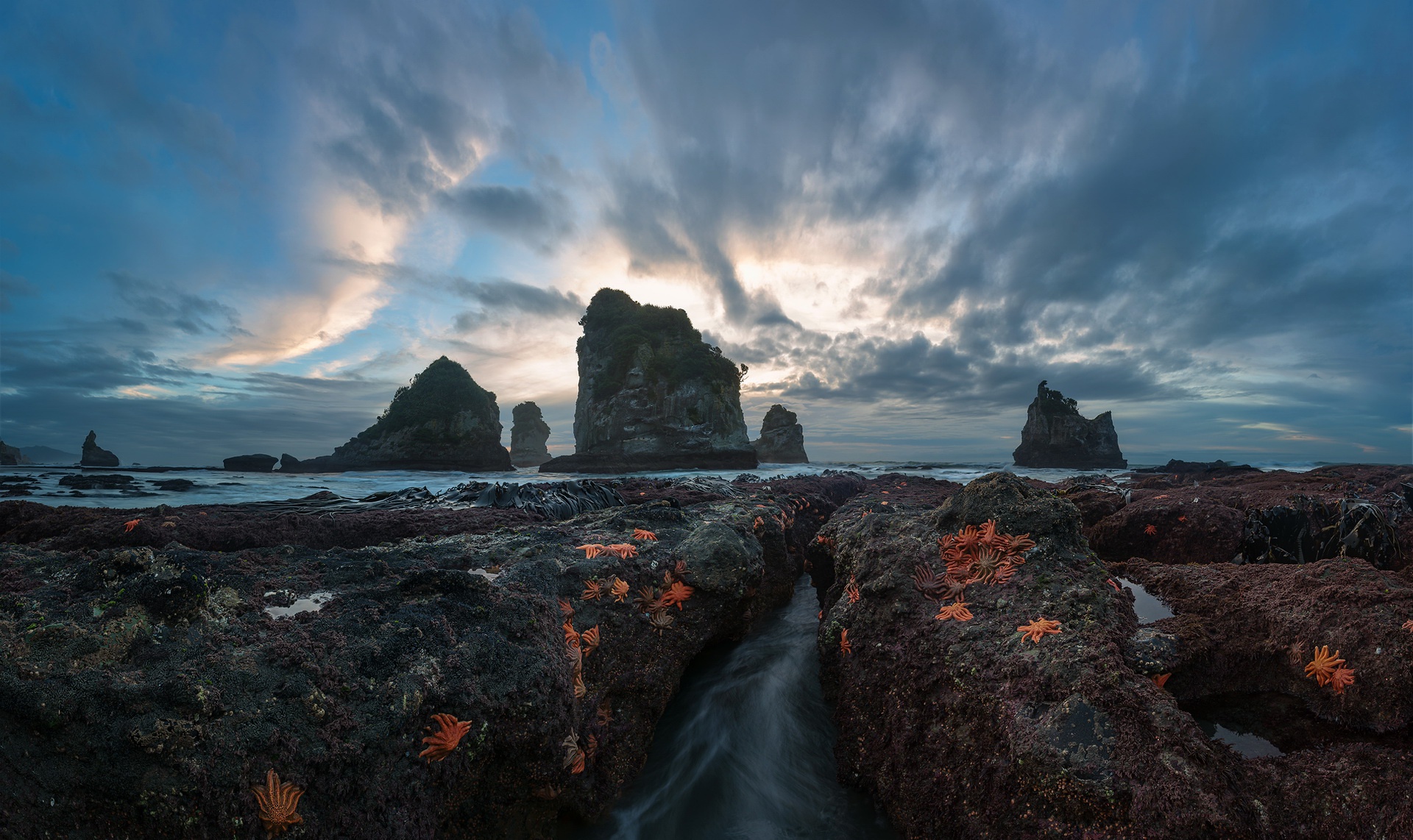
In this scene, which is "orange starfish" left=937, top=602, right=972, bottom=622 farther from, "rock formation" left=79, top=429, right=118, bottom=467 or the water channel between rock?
"rock formation" left=79, top=429, right=118, bottom=467

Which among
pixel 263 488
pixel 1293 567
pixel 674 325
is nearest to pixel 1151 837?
pixel 1293 567

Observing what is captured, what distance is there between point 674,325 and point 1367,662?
49.0 metres

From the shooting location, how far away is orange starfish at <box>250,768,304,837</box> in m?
1.84

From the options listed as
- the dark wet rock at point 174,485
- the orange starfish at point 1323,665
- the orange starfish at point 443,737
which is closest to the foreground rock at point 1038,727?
the orange starfish at point 1323,665

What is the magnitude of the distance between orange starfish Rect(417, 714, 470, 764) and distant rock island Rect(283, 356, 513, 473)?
44511 mm

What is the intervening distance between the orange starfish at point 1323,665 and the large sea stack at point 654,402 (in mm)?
41026

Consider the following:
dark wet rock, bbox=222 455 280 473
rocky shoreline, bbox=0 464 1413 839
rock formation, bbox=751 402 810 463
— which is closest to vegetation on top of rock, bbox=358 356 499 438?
dark wet rock, bbox=222 455 280 473

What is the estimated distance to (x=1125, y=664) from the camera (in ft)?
8.66

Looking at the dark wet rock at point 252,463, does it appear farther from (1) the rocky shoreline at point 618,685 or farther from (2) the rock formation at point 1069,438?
(2) the rock formation at point 1069,438

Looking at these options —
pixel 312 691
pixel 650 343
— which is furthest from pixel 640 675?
pixel 650 343

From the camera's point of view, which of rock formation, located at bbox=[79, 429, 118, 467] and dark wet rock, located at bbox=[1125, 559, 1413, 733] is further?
rock formation, located at bbox=[79, 429, 118, 467]

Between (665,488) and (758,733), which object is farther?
(665,488)

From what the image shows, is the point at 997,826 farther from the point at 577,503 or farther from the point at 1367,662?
the point at 577,503

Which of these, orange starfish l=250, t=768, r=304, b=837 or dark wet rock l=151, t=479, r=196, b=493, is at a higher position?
dark wet rock l=151, t=479, r=196, b=493
